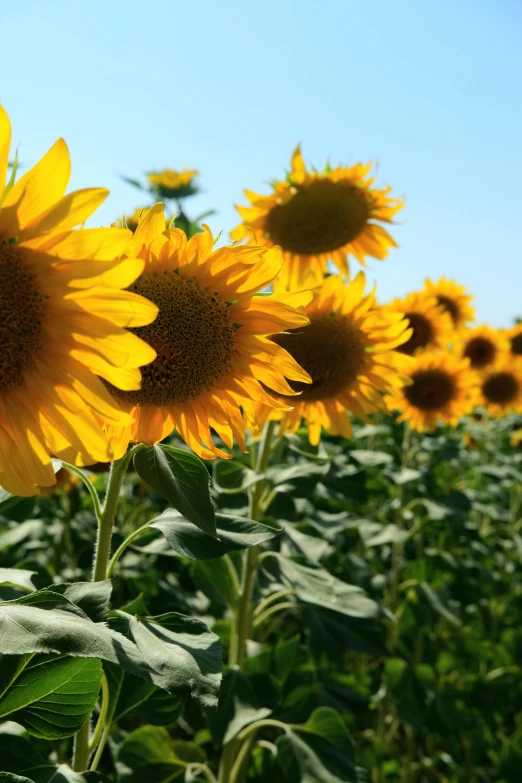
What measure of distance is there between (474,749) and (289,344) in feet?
7.71

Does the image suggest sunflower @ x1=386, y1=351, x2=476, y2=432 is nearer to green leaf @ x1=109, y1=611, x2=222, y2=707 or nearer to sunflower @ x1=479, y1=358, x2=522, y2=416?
sunflower @ x1=479, y1=358, x2=522, y2=416

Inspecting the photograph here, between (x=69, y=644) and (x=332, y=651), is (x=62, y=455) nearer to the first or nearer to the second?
(x=69, y=644)

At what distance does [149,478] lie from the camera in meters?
1.05

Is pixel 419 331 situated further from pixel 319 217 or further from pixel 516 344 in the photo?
pixel 516 344

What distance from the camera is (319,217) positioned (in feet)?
8.30

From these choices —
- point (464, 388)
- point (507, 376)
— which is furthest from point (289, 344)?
point (507, 376)

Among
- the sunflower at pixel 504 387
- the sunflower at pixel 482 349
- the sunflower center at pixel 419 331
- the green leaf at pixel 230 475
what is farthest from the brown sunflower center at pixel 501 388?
the green leaf at pixel 230 475

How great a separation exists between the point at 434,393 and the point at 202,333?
2232 millimetres

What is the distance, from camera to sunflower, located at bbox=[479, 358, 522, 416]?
4.54m

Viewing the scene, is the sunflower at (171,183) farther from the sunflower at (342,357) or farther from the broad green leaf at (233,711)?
the broad green leaf at (233,711)

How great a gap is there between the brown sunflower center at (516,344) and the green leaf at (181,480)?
12.8 ft

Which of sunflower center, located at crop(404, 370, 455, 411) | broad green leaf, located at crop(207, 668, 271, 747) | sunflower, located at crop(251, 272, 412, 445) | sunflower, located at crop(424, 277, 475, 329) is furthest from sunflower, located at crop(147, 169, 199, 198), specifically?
broad green leaf, located at crop(207, 668, 271, 747)

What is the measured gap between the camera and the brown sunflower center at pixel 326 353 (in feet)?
5.90

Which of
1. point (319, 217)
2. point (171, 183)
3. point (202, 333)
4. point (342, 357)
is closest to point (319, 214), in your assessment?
point (319, 217)
